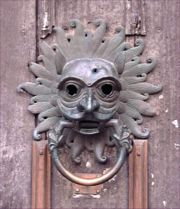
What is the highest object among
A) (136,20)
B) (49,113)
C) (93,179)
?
(136,20)

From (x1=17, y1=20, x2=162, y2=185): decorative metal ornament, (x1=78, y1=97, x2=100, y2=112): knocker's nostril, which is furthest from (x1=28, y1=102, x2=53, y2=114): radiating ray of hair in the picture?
(x1=78, y1=97, x2=100, y2=112): knocker's nostril

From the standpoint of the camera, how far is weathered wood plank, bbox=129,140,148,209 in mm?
1356

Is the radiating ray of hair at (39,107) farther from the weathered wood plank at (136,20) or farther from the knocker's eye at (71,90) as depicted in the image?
the weathered wood plank at (136,20)

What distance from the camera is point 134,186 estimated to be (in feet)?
4.47

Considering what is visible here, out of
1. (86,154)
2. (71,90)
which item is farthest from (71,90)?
(86,154)

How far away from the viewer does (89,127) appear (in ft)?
4.42

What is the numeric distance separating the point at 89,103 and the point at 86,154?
141 millimetres

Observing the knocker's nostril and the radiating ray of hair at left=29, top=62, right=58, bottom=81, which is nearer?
the knocker's nostril

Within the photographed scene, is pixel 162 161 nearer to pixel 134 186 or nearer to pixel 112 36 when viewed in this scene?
pixel 134 186

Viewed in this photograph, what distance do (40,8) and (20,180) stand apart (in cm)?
31

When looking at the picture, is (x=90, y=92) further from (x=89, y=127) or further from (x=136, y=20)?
(x=136, y=20)

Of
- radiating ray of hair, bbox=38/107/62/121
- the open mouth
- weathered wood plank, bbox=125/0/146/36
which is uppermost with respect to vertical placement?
weathered wood plank, bbox=125/0/146/36

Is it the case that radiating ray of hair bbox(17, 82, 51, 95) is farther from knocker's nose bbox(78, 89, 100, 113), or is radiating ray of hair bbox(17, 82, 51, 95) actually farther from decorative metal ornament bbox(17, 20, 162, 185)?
knocker's nose bbox(78, 89, 100, 113)

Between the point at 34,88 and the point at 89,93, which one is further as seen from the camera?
the point at 34,88
